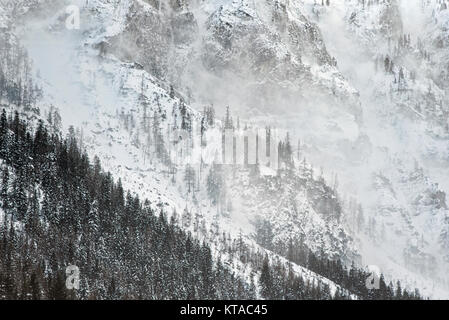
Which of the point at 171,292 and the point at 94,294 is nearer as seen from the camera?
the point at 94,294

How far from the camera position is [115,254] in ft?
656
